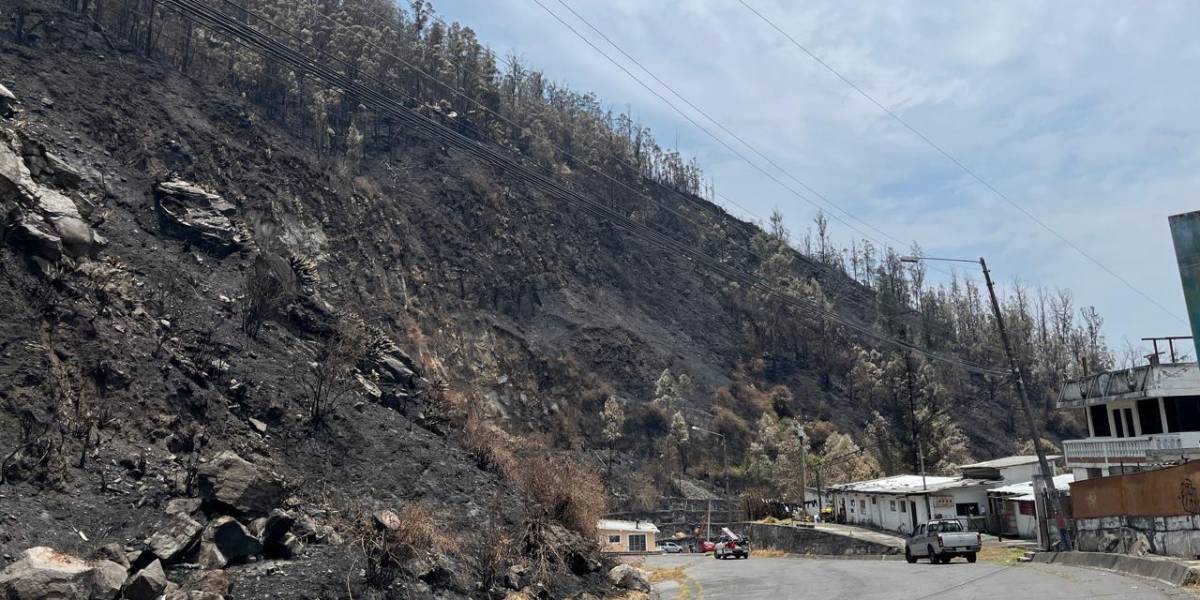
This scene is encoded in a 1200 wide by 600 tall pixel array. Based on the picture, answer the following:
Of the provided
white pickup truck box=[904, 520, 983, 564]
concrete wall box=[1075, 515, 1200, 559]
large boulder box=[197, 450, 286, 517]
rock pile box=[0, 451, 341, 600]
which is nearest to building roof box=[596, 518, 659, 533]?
white pickup truck box=[904, 520, 983, 564]

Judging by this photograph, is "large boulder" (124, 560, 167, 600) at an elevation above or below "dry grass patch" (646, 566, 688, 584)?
above

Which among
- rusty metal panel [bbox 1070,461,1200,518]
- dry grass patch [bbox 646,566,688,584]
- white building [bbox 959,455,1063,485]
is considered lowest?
dry grass patch [bbox 646,566,688,584]

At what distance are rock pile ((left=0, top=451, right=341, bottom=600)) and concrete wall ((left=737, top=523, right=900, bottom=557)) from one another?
29840mm

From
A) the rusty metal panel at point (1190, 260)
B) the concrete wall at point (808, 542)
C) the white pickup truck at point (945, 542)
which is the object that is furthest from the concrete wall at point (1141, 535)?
the concrete wall at point (808, 542)

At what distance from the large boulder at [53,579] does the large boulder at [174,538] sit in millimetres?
2716

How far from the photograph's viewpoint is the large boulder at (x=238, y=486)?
2289 centimetres

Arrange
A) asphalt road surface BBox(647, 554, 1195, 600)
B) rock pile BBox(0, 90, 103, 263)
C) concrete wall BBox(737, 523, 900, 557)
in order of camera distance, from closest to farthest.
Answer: asphalt road surface BBox(647, 554, 1195, 600) → rock pile BBox(0, 90, 103, 263) → concrete wall BBox(737, 523, 900, 557)

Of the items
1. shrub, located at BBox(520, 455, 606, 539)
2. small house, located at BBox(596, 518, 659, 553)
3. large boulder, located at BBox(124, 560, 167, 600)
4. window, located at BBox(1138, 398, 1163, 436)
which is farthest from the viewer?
small house, located at BBox(596, 518, 659, 553)

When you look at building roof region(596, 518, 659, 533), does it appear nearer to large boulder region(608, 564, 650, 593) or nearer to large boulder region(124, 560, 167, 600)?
large boulder region(608, 564, 650, 593)

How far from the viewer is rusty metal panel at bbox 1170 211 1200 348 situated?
19969 mm

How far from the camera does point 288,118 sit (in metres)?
90.2

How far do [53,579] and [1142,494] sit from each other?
2982 cm

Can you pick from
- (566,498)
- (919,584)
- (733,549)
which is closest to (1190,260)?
(919,584)

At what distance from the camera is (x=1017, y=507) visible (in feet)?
149
